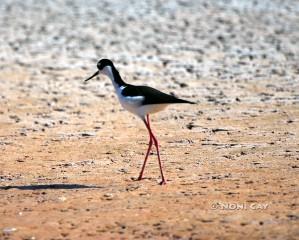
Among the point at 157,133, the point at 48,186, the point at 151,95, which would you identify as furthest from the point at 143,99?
the point at 157,133

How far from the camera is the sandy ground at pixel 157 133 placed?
632cm

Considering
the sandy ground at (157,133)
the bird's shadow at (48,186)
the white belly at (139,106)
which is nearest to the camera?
the sandy ground at (157,133)

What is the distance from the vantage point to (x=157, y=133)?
9.77m

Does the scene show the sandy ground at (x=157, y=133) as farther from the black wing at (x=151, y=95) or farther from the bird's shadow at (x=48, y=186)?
the black wing at (x=151, y=95)

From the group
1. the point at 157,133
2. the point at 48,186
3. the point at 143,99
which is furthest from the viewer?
the point at 157,133

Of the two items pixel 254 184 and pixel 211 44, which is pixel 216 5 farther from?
pixel 254 184

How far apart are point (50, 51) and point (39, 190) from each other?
980cm

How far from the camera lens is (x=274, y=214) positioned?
6262 mm

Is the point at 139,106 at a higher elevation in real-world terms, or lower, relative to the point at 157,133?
higher

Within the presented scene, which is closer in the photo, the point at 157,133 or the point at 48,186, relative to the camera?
the point at 48,186

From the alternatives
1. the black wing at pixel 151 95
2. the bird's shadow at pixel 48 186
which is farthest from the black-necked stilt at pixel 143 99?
the bird's shadow at pixel 48 186

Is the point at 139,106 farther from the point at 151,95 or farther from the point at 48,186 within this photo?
the point at 48,186

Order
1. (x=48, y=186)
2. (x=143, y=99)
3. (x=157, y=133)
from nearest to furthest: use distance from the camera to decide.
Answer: (x=48, y=186) → (x=143, y=99) → (x=157, y=133)

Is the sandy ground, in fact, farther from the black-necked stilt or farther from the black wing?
the black wing
